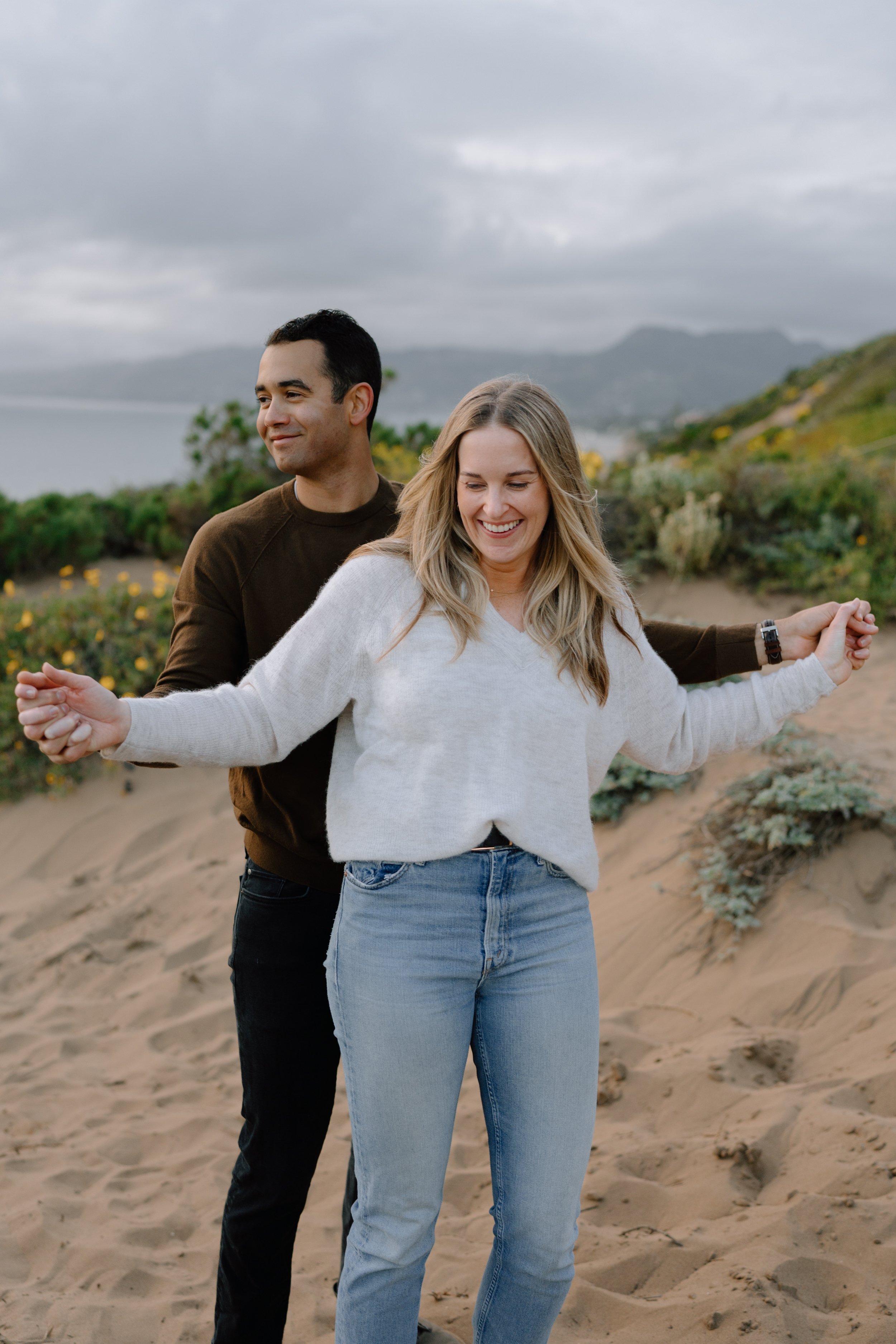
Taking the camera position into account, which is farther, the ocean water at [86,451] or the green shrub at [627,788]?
the ocean water at [86,451]

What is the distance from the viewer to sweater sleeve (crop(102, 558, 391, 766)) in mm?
1966

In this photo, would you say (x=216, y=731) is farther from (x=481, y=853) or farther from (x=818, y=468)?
(x=818, y=468)

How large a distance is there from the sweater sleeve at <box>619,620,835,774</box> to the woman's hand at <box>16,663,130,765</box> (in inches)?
40.0

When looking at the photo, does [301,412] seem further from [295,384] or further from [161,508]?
[161,508]

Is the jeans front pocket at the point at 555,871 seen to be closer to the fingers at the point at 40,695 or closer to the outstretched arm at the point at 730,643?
the outstretched arm at the point at 730,643

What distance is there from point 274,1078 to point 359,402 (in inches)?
60.6

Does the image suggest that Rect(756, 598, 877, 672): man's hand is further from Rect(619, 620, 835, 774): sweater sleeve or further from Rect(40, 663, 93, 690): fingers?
Rect(40, 663, 93, 690): fingers

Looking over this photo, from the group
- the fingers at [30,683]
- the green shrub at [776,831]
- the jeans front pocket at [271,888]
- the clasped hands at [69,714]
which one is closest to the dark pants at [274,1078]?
the jeans front pocket at [271,888]

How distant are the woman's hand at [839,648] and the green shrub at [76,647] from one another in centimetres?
480

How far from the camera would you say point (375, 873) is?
1.95 metres

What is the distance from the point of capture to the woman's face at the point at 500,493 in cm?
204

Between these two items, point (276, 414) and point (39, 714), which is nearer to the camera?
point (39, 714)

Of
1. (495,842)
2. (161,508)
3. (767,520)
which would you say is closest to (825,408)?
(767,520)

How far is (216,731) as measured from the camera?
1967mm
